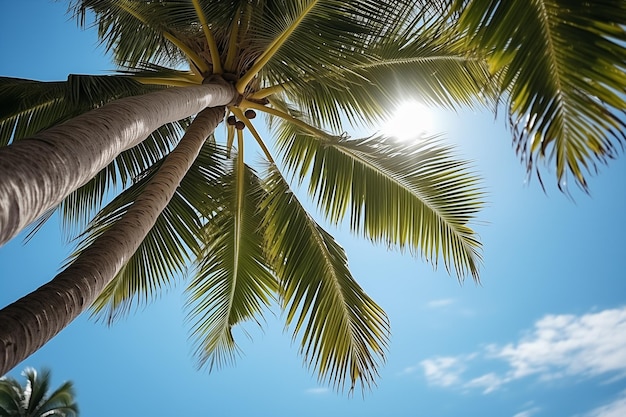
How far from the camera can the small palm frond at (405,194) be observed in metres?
5.96

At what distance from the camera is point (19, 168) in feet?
7.27

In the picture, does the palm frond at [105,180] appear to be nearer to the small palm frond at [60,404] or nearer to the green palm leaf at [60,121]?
the green palm leaf at [60,121]

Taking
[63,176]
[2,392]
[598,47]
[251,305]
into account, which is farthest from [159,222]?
[2,392]

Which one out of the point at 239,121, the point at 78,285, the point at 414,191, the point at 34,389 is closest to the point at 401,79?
the point at 414,191

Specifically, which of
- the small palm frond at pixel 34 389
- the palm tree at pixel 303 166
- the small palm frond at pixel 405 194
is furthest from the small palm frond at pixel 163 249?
the small palm frond at pixel 34 389

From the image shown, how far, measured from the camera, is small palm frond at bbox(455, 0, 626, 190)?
2.69 m

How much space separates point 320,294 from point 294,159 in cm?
188

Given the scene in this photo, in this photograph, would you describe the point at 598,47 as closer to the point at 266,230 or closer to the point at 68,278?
the point at 68,278

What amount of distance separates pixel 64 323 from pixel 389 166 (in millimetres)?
3957

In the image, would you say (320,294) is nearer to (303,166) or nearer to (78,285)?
(303,166)

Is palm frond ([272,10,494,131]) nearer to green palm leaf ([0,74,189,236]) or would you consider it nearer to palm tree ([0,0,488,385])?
palm tree ([0,0,488,385])

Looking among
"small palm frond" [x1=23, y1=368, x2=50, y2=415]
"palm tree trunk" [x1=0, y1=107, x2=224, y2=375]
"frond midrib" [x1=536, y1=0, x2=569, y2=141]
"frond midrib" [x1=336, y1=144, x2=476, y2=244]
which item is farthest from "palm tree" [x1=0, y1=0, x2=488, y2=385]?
"small palm frond" [x1=23, y1=368, x2=50, y2=415]

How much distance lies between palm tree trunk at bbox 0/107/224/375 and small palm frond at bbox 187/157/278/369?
2.03m

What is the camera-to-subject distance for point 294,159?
6855 millimetres
